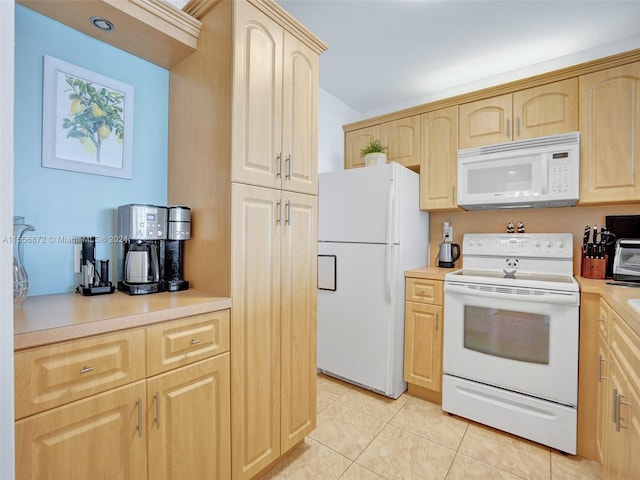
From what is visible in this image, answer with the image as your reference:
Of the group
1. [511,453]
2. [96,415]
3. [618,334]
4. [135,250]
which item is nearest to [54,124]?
[135,250]

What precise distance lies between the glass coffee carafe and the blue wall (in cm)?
14

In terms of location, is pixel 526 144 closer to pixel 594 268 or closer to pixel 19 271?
pixel 594 268

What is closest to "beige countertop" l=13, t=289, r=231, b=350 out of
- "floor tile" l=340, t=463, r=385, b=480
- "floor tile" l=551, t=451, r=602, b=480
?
"floor tile" l=340, t=463, r=385, b=480

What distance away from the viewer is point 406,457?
175cm

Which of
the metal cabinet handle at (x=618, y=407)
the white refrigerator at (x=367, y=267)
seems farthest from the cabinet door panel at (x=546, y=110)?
the metal cabinet handle at (x=618, y=407)

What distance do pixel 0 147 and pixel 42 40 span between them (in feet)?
3.30

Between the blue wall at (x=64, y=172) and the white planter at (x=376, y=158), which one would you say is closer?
the blue wall at (x=64, y=172)

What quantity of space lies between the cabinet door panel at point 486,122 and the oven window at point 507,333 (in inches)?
49.8

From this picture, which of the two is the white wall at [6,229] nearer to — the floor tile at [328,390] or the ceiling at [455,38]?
the ceiling at [455,38]

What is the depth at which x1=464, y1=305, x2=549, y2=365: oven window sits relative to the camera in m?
1.85

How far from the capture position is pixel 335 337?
8.56 feet

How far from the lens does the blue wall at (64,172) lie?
127 cm

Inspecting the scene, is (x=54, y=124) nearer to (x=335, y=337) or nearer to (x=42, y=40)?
(x=42, y=40)

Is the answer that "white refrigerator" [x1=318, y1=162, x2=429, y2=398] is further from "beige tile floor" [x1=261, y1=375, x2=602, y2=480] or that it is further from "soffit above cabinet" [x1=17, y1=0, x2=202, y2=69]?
"soffit above cabinet" [x1=17, y1=0, x2=202, y2=69]
